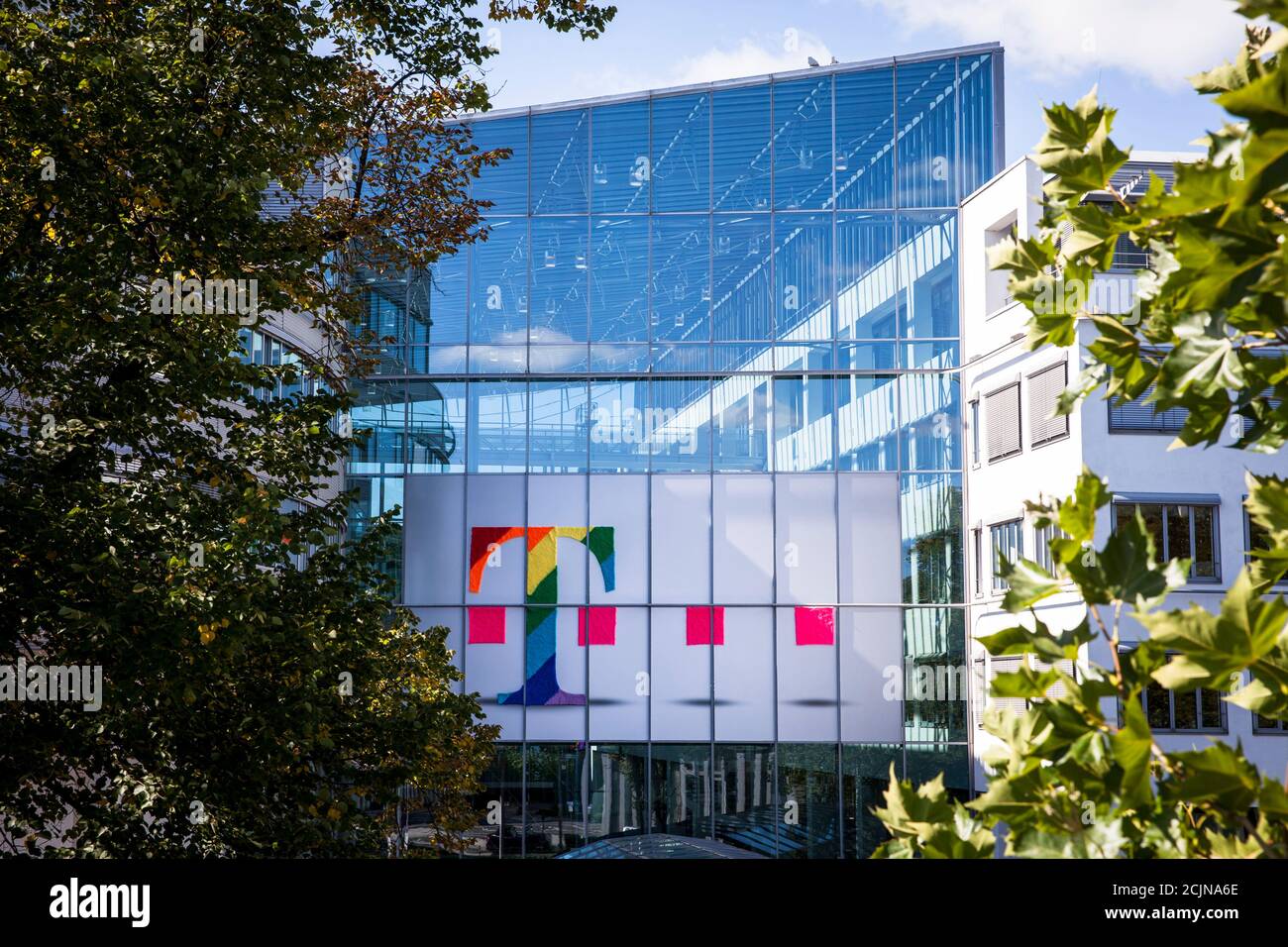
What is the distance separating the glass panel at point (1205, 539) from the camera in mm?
22094

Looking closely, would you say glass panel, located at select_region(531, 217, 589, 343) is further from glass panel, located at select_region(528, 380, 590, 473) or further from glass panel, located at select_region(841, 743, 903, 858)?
glass panel, located at select_region(841, 743, 903, 858)

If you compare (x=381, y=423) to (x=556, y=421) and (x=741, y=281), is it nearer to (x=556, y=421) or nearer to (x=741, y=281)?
(x=556, y=421)

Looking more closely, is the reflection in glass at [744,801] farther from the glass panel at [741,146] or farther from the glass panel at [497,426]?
the glass panel at [741,146]

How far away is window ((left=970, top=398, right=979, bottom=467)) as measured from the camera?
2519cm

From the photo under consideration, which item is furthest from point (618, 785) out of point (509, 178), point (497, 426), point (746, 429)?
point (509, 178)

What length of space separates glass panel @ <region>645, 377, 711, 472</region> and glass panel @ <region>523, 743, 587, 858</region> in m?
5.96

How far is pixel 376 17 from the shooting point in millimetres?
10984

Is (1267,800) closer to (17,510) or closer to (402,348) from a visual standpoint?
(17,510)

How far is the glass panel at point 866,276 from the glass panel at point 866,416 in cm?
96

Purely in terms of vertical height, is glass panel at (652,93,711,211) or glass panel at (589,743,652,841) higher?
glass panel at (652,93,711,211)

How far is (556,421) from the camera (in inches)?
1017

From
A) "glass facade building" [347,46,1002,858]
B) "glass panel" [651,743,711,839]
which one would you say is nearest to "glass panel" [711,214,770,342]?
"glass facade building" [347,46,1002,858]

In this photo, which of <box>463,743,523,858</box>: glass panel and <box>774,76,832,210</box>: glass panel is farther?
<box>774,76,832,210</box>: glass panel

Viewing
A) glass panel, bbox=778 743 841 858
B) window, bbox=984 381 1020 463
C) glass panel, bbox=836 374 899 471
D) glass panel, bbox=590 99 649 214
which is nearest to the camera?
window, bbox=984 381 1020 463
